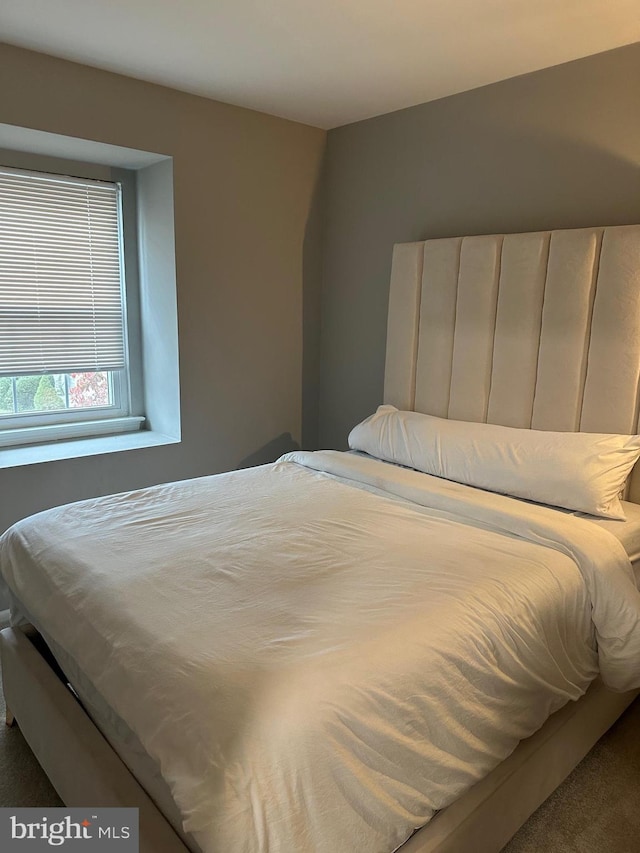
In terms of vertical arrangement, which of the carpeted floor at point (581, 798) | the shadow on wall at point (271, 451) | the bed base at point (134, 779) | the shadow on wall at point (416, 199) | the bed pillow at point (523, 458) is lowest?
the carpeted floor at point (581, 798)

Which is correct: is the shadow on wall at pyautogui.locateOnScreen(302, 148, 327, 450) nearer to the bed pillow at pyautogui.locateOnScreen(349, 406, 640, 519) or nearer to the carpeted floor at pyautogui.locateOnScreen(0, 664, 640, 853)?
the bed pillow at pyautogui.locateOnScreen(349, 406, 640, 519)

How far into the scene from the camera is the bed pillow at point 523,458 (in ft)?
6.93

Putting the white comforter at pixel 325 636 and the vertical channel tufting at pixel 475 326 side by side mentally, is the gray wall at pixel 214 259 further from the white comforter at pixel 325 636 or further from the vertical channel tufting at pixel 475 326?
the vertical channel tufting at pixel 475 326

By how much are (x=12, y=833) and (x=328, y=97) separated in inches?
118

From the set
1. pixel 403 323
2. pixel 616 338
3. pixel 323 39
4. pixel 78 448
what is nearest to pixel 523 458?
pixel 616 338

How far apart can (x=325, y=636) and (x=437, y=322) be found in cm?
185

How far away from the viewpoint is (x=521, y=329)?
8.29 ft

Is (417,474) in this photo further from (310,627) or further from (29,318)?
(29,318)

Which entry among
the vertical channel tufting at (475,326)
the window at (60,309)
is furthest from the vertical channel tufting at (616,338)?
the window at (60,309)

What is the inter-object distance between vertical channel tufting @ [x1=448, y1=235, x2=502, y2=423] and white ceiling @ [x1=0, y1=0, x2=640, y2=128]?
72cm

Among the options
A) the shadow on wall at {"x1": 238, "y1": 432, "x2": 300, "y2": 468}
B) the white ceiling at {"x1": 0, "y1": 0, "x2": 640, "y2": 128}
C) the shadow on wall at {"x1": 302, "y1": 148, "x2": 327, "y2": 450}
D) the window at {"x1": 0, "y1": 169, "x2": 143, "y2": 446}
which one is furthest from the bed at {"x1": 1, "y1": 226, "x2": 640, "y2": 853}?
the window at {"x1": 0, "y1": 169, "x2": 143, "y2": 446}

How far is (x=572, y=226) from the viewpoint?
2.47 metres

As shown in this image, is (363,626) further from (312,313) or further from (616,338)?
(312,313)

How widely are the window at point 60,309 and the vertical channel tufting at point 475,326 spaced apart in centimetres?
178
